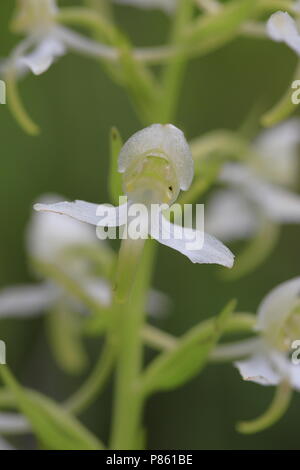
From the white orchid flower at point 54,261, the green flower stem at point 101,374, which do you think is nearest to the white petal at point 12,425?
the green flower stem at point 101,374

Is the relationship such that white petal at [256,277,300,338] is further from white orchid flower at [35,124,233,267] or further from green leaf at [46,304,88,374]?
green leaf at [46,304,88,374]

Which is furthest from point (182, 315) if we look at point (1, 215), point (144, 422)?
point (1, 215)

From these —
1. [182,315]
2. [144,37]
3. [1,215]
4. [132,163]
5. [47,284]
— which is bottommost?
[132,163]

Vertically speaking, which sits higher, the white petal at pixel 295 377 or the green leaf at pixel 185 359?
the green leaf at pixel 185 359

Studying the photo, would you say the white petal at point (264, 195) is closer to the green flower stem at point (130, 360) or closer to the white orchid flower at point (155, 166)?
the green flower stem at point (130, 360)
